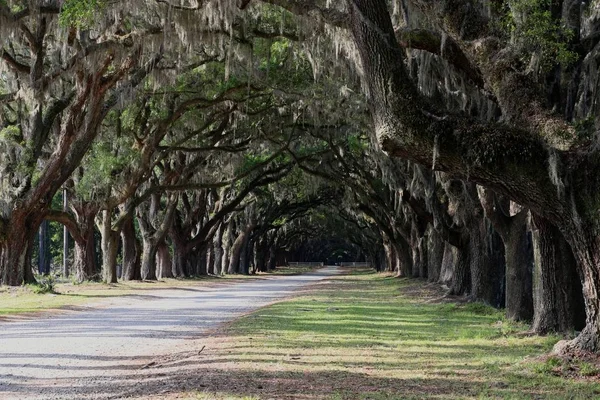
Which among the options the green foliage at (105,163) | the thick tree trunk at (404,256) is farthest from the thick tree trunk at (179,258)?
the green foliage at (105,163)

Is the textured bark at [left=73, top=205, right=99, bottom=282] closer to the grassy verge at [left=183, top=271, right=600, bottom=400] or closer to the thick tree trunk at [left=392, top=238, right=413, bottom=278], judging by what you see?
the grassy verge at [left=183, top=271, right=600, bottom=400]

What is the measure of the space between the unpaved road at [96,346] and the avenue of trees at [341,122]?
3955mm

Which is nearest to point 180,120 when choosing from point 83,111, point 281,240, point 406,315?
point 83,111

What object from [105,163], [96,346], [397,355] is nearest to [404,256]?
[105,163]

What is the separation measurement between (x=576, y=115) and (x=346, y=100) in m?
9.26

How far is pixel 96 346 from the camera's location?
1049 cm

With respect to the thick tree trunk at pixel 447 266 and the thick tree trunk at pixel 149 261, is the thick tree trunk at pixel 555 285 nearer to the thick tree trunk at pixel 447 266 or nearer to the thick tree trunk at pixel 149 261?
the thick tree trunk at pixel 447 266

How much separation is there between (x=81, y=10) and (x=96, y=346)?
5.14 meters

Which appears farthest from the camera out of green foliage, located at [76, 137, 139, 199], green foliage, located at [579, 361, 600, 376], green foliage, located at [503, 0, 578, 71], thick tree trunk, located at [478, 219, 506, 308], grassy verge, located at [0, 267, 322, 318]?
green foliage, located at [76, 137, 139, 199]

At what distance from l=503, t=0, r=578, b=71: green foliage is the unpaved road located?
5817 mm

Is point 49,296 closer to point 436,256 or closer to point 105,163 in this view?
point 105,163

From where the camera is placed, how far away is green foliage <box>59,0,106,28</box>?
1180 cm

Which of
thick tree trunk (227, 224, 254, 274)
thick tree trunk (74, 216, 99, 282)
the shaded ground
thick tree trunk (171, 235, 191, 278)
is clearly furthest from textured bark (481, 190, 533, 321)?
thick tree trunk (227, 224, 254, 274)

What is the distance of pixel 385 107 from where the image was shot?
8.03 meters
